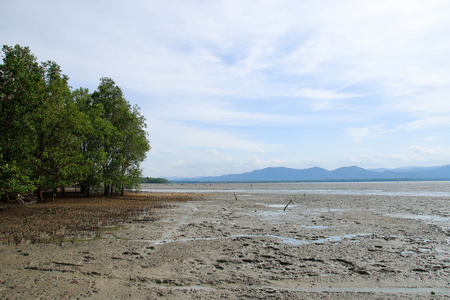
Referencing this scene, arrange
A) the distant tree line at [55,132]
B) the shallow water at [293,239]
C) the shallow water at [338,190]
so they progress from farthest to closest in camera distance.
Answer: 1. the shallow water at [338,190]
2. the distant tree line at [55,132]
3. the shallow water at [293,239]

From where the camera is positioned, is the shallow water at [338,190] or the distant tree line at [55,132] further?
the shallow water at [338,190]

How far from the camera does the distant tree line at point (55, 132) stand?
20.5 metres

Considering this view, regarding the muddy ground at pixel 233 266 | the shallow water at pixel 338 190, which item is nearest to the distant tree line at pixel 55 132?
the muddy ground at pixel 233 266

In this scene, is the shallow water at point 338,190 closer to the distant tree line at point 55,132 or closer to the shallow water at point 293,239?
the distant tree line at point 55,132

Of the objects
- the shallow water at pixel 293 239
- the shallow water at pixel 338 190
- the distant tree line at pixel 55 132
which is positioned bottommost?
the shallow water at pixel 338 190

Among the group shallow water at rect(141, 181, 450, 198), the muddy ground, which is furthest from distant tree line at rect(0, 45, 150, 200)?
shallow water at rect(141, 181, 450, 198)

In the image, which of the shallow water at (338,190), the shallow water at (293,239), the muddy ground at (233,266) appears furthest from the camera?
the shallow water at (338,190)

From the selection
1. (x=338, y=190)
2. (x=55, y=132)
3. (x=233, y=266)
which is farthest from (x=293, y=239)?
(x=338, y=190)

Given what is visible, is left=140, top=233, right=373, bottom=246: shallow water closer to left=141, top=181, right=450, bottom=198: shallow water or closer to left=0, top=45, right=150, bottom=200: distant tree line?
left=0, top=45, right=150, bottom=200: distant tree line

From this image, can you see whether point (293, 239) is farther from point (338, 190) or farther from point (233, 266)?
point (338, 190)

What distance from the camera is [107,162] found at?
38.3 metres

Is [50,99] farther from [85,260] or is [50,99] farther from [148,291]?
[148,291]

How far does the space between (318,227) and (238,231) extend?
16.3ft

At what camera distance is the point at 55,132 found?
26.5 meters
